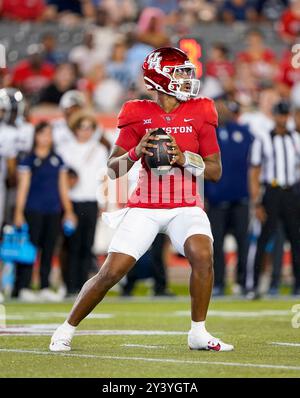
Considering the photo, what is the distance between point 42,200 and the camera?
41.9ft

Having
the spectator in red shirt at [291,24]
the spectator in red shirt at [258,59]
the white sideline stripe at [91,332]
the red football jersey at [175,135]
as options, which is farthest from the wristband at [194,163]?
the spectator in red shirt at [291,24]

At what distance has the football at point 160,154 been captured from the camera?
22.7 feet

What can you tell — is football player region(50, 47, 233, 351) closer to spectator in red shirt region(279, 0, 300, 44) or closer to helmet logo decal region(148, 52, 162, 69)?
helmet logo decal region(148, 52, 162, 69)

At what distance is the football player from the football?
67 millimetres

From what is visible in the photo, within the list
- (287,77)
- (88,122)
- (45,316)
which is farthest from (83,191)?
(287,77)

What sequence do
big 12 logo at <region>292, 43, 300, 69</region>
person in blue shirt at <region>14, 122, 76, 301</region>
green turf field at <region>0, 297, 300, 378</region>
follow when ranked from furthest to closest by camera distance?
big 12 logo at <region>292, 43, 300, 69</region>, person in blue shirt at <region>14, 122, 76, 301</region>, green turf field at <region>0, 297, 300, 378</region>

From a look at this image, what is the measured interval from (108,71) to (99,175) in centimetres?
433

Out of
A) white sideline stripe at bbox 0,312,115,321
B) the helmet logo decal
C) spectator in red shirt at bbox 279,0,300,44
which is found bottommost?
white sideline stripe at bbox 0,312,115,321

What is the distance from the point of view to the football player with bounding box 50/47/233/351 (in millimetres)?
7047

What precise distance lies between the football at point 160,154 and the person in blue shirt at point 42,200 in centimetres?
576

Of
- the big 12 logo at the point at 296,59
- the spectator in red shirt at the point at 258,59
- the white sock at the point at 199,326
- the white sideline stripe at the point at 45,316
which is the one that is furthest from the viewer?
the spectator in red shirt at the point at 258,59

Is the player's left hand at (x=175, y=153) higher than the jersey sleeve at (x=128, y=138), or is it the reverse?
the jersey sleeve at (x=128, y=138)

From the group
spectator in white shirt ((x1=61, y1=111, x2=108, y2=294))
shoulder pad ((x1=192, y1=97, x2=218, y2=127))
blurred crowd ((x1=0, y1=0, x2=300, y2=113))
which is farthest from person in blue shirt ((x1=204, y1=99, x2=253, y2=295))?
shoulder pad ((x1=192, y1=97, x2=218, y2=127))

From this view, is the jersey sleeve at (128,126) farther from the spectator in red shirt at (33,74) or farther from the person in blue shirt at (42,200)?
the spectator in red shirt at (33,74)
